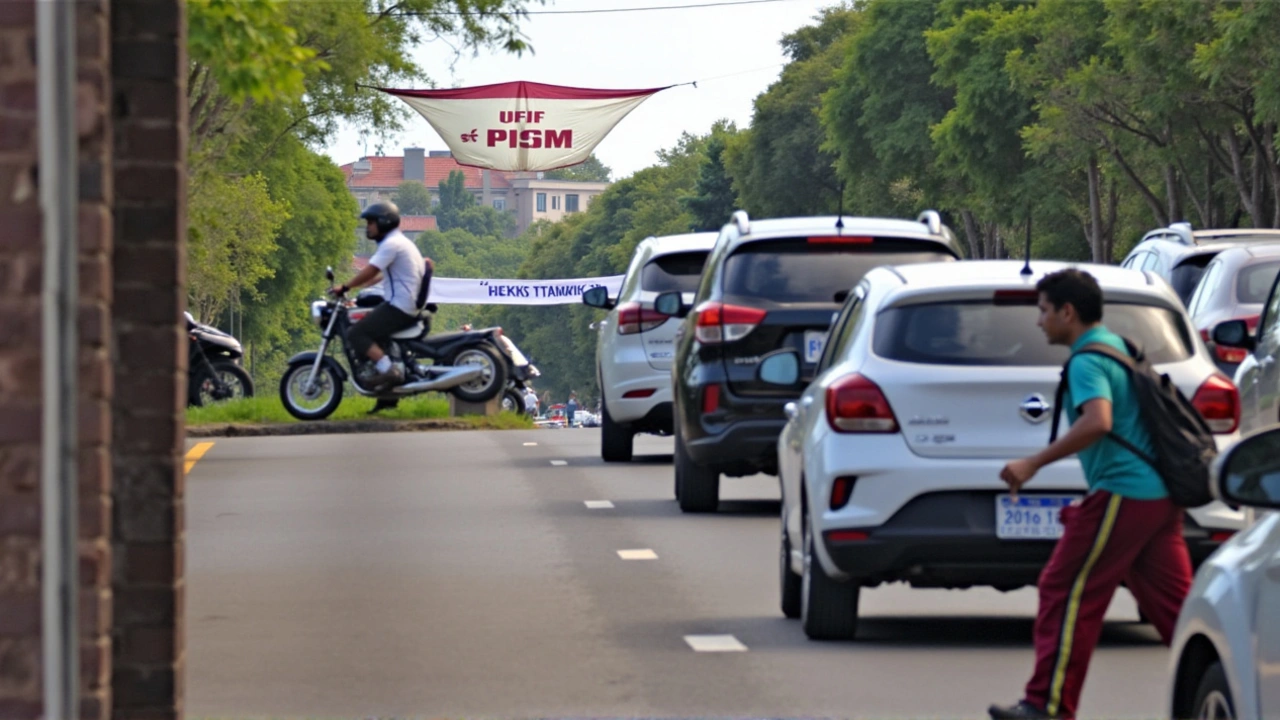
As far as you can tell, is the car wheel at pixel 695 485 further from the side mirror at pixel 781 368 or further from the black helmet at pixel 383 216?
the black helmet at pixel 383 216

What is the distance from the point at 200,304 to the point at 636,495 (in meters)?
68.6

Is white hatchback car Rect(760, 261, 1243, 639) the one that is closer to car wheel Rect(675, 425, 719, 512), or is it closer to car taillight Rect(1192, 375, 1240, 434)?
car taillight Rect(1192, 375, 1240, 434)

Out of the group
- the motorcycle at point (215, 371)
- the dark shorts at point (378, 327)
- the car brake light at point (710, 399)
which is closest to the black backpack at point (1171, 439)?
the car brake light at point (710, 399)

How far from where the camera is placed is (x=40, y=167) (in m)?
3.15

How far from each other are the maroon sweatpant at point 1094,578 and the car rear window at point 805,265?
6987 mm

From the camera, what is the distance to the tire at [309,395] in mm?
26844

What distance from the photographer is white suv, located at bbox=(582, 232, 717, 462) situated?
19438 millimetres

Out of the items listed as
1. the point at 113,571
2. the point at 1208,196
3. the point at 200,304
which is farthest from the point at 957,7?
the point at 113,571

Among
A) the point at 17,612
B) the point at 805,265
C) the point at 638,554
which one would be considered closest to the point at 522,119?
the point at 805,265

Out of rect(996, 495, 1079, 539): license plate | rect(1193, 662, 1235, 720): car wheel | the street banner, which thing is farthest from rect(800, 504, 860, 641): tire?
the street banner

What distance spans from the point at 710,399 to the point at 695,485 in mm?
1235

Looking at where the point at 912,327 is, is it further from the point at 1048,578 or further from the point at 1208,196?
the point at 1208,196

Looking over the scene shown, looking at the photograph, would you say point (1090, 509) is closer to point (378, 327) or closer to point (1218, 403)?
point (1218, 403)

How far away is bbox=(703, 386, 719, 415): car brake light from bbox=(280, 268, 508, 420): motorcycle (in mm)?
10347
